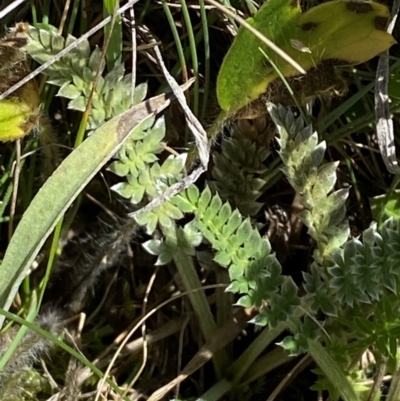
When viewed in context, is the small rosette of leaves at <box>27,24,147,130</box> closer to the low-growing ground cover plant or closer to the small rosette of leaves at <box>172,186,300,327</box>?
the low-growing ground cover plant

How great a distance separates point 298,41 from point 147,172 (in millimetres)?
271

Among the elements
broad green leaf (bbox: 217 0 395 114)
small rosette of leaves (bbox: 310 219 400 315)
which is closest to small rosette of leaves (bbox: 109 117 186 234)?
broad green leaf (bbox: 217 0 395 114)

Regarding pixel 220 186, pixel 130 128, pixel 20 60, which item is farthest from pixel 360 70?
pixel 20 60

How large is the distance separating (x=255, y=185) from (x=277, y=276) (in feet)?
0.60

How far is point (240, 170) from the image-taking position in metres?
1.10

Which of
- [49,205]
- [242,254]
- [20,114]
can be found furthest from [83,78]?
[242,254]

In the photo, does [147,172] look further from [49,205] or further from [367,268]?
[367,268]

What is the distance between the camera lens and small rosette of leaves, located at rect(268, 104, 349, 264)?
0.96m

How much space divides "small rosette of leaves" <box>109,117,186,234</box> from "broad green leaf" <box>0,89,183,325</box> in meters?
0.08

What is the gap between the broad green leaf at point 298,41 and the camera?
927 mm

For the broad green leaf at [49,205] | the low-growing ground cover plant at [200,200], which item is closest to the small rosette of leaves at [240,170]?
the low-growing ground cover plant at [200,200]

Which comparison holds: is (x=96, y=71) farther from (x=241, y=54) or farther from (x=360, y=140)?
(x=360, y=140)

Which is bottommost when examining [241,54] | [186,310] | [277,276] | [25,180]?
[186,310]

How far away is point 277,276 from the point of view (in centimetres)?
98
